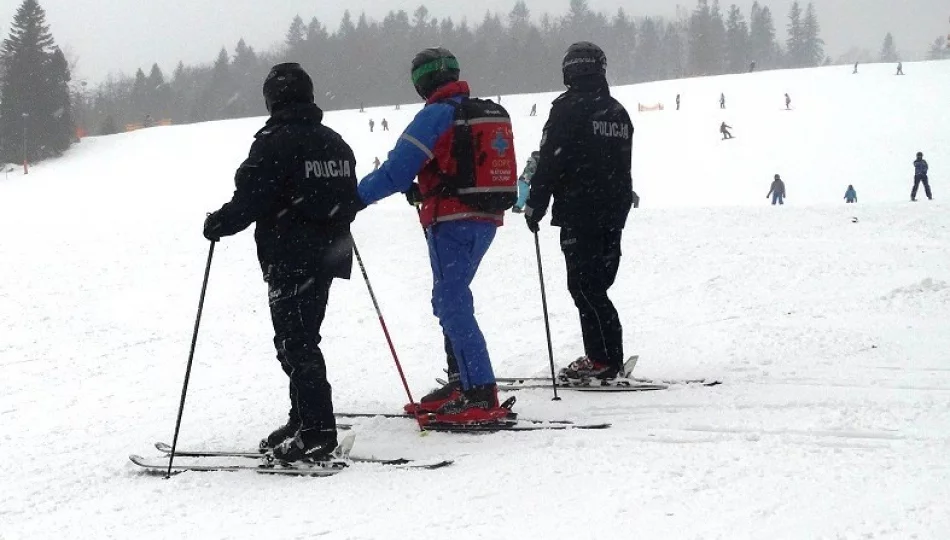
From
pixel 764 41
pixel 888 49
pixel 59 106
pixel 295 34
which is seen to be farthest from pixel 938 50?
pixel 59 106

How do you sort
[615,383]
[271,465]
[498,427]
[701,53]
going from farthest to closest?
[701,53] < [615,383] < [498,427] < [271,465]

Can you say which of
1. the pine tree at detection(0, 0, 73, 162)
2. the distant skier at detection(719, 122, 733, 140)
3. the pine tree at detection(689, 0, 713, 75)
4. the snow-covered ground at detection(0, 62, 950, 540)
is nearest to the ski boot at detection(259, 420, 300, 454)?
the snow-covered ground at detection(0, 62, 950, 540)

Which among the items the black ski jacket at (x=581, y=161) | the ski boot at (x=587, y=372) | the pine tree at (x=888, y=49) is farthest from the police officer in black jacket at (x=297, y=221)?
the pine tree at (x=888, y=49)

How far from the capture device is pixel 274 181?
382 centimetres

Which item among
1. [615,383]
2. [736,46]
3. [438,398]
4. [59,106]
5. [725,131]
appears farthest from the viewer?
[736,46]

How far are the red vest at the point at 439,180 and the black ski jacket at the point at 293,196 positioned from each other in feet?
1.60

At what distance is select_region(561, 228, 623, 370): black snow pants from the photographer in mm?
5105

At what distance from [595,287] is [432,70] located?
1.77 metres

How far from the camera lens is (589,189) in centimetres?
505

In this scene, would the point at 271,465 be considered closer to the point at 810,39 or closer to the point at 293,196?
the point at 293,196

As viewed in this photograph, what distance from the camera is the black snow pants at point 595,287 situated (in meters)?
5.11

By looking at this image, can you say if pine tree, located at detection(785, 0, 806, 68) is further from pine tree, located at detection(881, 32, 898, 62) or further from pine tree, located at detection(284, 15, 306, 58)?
pine tree, located at detection(284, 15, 306, 58)

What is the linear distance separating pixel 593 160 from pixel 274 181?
214 centimetres

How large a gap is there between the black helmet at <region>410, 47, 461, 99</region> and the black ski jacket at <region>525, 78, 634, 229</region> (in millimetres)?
938
